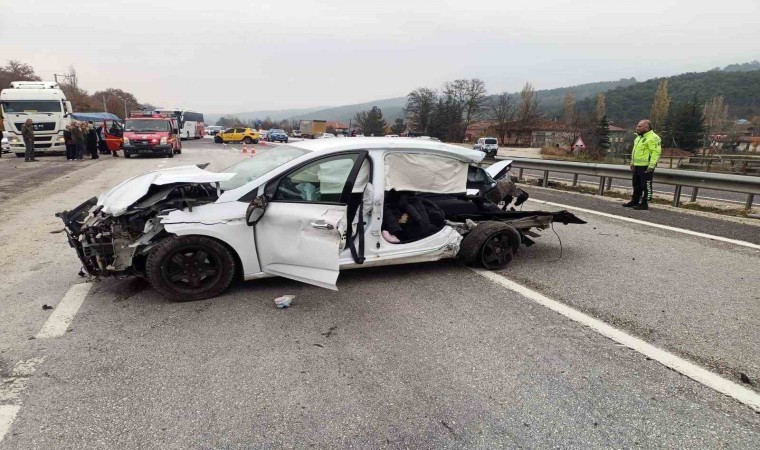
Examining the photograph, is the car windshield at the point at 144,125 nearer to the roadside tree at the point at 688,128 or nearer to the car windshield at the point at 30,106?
the car windshield at the point at 30,106

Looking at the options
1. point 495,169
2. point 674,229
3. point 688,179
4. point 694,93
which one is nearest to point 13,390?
point 495,169

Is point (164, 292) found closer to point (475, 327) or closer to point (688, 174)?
point (475, 327)

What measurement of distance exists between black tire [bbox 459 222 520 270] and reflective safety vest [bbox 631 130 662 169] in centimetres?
531

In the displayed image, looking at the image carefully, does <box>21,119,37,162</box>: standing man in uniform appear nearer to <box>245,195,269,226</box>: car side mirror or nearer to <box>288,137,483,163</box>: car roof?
<box>288,137,483,163</box>: car roof

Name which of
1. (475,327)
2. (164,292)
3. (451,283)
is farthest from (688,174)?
(164,292)

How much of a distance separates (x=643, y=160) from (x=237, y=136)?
43410mm

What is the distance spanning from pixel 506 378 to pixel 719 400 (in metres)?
1.28

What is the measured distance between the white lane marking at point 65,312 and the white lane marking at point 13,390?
17.5 inches

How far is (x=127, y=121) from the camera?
896 inches

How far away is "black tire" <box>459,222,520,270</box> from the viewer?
5.24 m

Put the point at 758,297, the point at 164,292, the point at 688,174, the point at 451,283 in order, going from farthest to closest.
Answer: the point at 688,174, the point at 451,283, the point at 758,297, the point at 164,292

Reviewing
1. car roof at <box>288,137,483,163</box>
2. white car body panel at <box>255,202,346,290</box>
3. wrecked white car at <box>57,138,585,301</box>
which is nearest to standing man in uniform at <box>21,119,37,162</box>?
wrecked white car at <box>57,138,585,301</box>

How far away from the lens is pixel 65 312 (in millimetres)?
4012

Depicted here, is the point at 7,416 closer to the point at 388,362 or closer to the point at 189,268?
the point at 189,268
